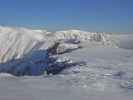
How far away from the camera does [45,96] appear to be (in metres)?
10.9

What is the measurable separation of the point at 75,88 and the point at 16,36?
442ft

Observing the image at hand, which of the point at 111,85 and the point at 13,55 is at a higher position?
the point at 111,85

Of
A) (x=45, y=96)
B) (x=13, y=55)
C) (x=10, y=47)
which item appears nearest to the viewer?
(x=45, y=96)

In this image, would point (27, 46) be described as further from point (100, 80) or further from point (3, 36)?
point (100, 80)

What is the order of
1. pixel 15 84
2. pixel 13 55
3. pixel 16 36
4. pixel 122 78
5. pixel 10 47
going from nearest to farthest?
pixel 15 84, pixel 122 78, pixel 13 55, pixel 10 47, pixel 16 36

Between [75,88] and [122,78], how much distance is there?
3.15 m

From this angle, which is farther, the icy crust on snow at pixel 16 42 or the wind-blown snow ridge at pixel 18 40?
the icy crust on snow at pixel 16 42

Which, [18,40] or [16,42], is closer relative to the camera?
[16,42]

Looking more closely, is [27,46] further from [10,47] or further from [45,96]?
[45,96]

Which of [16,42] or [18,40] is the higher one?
[18,40]

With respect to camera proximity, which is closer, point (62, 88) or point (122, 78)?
point (62, 88)

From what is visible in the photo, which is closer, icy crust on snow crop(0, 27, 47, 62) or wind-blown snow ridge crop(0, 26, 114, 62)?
wind-blown snow ridge crop(0, 26, 114, 62)

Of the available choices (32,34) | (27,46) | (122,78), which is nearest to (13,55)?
(27,46)

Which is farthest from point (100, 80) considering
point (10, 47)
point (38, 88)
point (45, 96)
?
point (10, 47)
